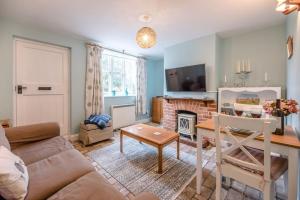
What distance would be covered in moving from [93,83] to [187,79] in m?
2.20

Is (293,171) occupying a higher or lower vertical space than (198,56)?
lower

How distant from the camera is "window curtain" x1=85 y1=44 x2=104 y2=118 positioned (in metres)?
3.35

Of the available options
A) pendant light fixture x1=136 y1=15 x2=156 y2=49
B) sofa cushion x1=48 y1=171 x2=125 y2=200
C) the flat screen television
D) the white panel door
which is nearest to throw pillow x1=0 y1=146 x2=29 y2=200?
sofa cushion x1=48 y1=171 x2=125 y2=200

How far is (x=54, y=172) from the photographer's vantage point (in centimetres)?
119

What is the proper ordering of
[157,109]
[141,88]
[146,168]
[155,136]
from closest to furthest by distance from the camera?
[146,168]
[155,136]
[141,88]
[157,109]

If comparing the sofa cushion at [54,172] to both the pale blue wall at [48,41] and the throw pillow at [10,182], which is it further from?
the pale blue wall at [48,41]

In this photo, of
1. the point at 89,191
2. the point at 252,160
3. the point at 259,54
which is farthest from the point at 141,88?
the point at 89,191

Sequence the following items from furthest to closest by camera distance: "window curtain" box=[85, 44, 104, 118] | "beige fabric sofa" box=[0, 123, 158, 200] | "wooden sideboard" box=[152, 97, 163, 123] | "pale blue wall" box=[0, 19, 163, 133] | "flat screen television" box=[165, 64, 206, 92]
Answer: "wooden sideboard" box=[152, 97, 163, 123], "window curtain" box=[85, 44, 104, 118], "flat screen television" box=[165, 64, 206, 92], "pale blue wall" box=[0, 19, 163, 133], "beige fabric sofa" box=[0, 123, 158, 200]

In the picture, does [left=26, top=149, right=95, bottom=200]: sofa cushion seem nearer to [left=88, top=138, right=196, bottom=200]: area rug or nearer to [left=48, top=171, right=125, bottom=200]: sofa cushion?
[left=48, top=171, right=125, bottom=200]: sofa cushion

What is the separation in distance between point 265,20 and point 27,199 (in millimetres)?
3631

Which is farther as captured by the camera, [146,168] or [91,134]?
[91,134]

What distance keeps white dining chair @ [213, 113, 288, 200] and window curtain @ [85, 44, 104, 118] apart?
2.85 m

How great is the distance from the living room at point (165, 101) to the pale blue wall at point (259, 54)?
0.7 inches

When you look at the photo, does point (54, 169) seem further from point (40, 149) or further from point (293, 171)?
point (293, 171)
